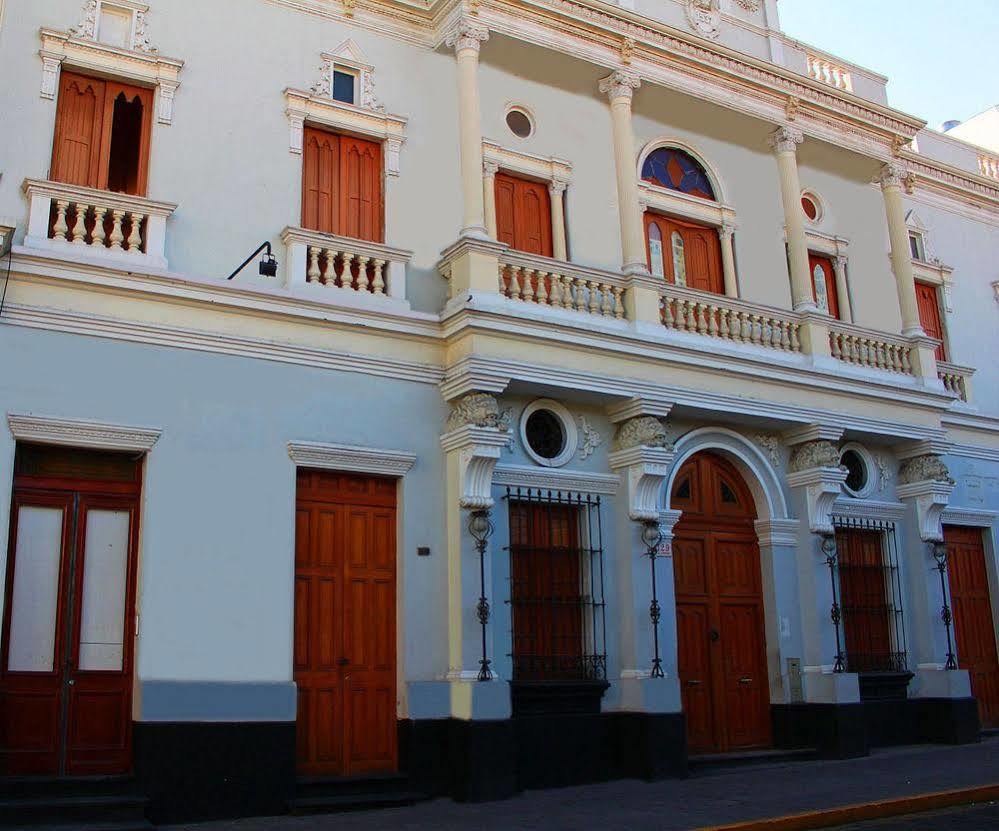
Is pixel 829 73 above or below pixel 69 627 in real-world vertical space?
above

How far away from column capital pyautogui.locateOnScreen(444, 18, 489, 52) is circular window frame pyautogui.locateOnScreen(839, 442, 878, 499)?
7353mm

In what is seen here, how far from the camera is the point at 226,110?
12047mm

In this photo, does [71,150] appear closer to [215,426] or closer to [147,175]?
[147,175]

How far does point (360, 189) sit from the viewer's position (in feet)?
42.1

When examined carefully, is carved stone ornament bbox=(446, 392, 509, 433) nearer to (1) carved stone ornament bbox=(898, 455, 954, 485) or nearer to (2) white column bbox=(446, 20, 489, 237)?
(2) white column bbox=(446, 20, 489, 237)

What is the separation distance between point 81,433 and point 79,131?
3.35 meters

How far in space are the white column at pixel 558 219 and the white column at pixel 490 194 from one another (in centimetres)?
83

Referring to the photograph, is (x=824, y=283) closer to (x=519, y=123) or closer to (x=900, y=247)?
(x=900, y=247)

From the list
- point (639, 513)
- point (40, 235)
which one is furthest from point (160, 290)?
point (639, 513)

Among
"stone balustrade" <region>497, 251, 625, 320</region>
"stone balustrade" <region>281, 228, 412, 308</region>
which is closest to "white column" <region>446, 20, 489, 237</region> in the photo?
"stone balustrade" <region>497, 251, 625, 320</region>

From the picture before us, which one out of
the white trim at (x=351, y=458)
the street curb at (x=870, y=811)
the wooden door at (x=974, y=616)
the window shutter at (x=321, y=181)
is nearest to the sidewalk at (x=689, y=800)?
the street curb at (x=870, y=811)

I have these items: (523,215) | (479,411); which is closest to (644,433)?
(479,411)

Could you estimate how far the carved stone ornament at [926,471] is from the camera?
51.2 ft

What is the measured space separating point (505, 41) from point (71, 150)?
5264 millimetres
